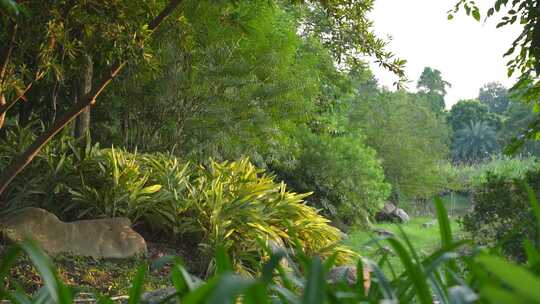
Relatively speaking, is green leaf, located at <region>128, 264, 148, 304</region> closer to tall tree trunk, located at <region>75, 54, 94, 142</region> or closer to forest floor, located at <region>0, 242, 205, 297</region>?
forest floor, located at <region>0, 242, 205, 297</region>

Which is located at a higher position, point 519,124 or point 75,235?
point 519,124

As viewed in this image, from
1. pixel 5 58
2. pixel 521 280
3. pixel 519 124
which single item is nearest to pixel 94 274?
pixel 5 58

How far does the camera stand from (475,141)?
5512cm

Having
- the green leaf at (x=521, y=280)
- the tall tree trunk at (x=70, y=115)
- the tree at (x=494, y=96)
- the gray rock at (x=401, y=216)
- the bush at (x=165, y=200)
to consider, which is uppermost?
the tree at (x=494, y=96)

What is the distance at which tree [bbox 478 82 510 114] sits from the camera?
7062cm

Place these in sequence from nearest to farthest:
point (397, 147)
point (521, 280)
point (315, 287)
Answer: point (521, 280), point (315, 287), point (397, 147)

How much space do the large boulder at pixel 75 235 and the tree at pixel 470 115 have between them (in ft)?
175

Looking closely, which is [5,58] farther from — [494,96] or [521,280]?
[494,96]

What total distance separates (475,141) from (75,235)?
53.3 meters

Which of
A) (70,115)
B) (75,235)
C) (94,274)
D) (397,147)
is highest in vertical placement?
(70,115)

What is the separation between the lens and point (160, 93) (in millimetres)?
8055

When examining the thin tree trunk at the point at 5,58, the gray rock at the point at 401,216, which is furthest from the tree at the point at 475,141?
the thin tree trunk at the point at 5,58

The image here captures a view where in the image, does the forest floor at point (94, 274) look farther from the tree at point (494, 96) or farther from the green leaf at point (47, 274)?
the tree at point (494, 96)

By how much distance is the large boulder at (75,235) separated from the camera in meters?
5.44
